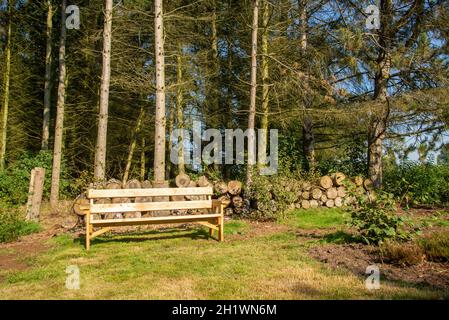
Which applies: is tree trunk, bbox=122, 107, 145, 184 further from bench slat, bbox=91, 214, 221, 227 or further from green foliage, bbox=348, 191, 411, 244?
green foliage, bbox=348, 191, 411, 244

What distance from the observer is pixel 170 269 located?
202 inches

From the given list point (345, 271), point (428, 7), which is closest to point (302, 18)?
point (428, 7)

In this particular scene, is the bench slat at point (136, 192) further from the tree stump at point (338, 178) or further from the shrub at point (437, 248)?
the tree stump at point (338, 178)

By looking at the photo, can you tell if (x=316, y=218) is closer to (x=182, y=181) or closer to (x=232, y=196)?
(x=232, y=196)

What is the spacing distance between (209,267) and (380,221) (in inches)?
103

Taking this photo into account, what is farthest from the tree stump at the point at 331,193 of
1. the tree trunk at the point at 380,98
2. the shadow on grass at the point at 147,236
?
the shadow on grass at the point at 147,236

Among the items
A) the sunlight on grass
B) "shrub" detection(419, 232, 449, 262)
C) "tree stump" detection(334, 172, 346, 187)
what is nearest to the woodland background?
"tree stump" detection(334, 172, 346, 187)

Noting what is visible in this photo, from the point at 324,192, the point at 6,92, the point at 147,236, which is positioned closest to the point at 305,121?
the point at 324,192

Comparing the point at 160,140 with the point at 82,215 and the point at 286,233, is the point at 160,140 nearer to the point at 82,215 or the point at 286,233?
the point at 82,215

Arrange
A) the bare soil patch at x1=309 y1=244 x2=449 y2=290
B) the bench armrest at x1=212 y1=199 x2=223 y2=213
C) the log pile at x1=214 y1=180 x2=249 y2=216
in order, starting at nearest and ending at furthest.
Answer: the bare soil patch at x1=309 y1=244 x2=449 y2=290, the bench armrest at x1=212 y1=199 x2=223 y2=213, the log pile at x1=214 y1=180 x2=249 y2=216

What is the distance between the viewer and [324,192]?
35.7 feet

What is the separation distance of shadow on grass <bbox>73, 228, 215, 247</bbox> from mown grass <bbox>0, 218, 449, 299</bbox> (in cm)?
5

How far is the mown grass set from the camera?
409cm

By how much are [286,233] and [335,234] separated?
1.03m
